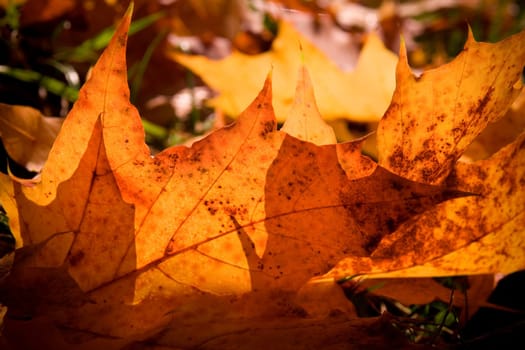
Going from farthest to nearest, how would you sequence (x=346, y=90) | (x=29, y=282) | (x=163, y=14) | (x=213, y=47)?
(x=213, y=47)
(x=163, y=14)
(x=346, y=90)
(x=29, y=282)

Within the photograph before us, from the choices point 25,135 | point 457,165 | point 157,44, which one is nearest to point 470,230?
point 457,165

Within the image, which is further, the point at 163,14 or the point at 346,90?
the point at 163,14

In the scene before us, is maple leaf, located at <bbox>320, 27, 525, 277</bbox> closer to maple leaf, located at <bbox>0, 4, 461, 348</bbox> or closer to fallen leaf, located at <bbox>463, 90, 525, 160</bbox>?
maple leaf, located at <bbox>0, 4, 461, 348</bbox>

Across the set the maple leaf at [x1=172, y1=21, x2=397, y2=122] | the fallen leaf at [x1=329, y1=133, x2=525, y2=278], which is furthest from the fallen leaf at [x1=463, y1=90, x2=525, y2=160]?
the fallen leaf at [x1=329, y1=133, x2=525, y2=278]

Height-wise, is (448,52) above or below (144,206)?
above

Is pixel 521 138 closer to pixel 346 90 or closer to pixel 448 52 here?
pixel 346 90

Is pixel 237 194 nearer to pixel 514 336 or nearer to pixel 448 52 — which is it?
pixel 514 336

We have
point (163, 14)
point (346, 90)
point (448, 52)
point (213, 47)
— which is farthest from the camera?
point (448, 52)

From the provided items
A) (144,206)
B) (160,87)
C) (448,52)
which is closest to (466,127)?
(144,206)
